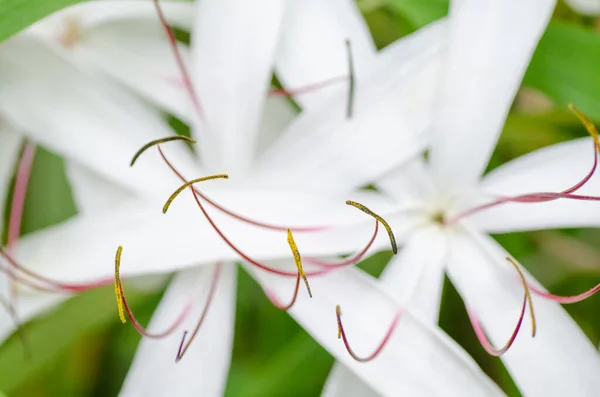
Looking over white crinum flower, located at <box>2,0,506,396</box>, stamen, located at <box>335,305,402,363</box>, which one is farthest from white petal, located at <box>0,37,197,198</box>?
stamen, located at <box>335,305,402,363</box>

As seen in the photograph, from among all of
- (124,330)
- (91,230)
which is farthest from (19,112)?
(124,330)

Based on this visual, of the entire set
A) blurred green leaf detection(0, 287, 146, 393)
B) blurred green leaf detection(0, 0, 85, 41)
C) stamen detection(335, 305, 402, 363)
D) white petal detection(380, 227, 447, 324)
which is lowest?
blurred green leaf detection(0, 287, 146, 393)

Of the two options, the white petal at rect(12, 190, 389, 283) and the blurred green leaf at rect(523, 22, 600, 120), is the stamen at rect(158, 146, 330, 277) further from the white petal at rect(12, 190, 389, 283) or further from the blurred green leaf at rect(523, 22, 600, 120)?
the blurred green leaf at rect(523, 22, 600, 120)

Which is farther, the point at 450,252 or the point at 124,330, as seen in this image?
the point at 124,330

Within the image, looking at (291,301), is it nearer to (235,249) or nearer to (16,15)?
(235,249)

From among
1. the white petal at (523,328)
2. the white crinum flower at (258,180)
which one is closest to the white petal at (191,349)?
the white crinum flower at (258,180)

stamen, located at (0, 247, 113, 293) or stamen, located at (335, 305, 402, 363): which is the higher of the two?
stamen, located at (0, 247, 113, 293)

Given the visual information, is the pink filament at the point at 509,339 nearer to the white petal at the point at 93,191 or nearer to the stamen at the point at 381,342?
the stamen at the point at 381,342

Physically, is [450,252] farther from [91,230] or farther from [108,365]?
[108,365]
